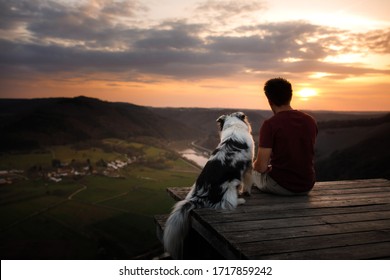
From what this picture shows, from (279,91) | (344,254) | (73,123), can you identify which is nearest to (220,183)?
(279,91)

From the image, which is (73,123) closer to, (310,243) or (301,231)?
(301,231)

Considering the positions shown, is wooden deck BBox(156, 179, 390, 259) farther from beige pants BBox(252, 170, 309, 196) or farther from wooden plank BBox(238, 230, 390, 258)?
beige pants BBox(252, 170, 309, 196)

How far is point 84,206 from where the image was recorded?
45750 mm

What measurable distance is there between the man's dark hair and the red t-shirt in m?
0.17

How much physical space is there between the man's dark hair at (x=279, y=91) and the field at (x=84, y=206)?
31488mm

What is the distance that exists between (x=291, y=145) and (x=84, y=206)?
4668 centimetres

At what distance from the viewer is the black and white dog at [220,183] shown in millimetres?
3516

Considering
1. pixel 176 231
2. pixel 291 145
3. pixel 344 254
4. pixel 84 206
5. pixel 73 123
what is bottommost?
pixel 84 206

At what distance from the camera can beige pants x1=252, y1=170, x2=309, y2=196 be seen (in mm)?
4270

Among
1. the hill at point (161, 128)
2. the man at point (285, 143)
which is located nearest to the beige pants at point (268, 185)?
the man at point (285, 143)

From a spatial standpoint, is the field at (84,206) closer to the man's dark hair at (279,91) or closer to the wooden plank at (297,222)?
the man's dark hair at (279,91)

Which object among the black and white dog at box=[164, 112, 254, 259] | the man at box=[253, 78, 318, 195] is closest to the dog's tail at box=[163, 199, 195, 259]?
the black and white dog at box=[164, 112, 254, 259]

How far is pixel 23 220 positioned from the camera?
40125mm

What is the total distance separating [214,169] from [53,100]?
3686 inches
